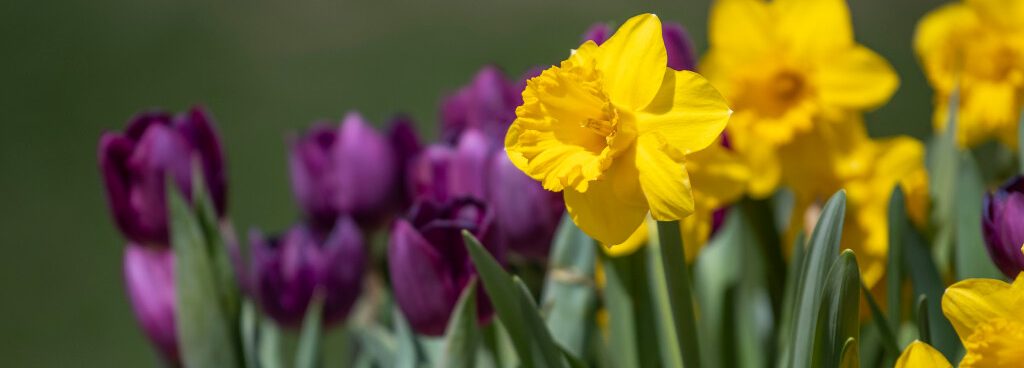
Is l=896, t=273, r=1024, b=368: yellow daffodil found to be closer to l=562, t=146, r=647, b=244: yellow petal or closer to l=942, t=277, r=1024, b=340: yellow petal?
l=942, t=277, r=1024, b=340: yellow petal

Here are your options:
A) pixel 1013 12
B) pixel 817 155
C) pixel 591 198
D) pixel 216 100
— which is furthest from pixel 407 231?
pixel 216 100

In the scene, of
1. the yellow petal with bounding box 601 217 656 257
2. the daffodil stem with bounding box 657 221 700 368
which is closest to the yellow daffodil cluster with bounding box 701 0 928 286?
the yellow petal with bounding box 601 217 656 257

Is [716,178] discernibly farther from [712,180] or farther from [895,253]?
[895,253]

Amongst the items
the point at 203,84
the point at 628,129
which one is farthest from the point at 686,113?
the point at 203,84

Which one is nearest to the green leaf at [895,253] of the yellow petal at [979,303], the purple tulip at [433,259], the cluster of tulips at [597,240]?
the cluster of tulips at [597,240]

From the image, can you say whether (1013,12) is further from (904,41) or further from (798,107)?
(904,41)

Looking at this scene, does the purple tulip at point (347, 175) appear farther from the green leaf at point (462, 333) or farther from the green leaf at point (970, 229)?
the green leaf at point (970, 229)
